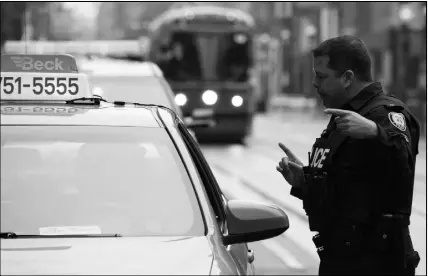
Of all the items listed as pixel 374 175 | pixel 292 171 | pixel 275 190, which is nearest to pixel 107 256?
pixel 292 171

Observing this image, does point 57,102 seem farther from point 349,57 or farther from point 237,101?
point 237,101

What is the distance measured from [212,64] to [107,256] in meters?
24.5

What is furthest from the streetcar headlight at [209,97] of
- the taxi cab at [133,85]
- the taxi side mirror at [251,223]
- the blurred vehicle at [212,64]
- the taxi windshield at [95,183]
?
the taxi side mirror at [251,223]

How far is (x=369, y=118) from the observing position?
4.78 m

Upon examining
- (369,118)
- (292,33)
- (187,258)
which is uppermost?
(369,118)

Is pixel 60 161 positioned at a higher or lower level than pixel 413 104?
higher

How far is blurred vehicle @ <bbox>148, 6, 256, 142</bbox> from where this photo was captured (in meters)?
27.7

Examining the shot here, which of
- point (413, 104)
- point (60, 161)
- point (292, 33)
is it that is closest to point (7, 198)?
point (60, 161)

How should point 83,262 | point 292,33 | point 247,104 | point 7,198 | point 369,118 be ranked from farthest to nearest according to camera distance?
point 292,33
point 247,104
point 369,118
point 7,198
point 83,262

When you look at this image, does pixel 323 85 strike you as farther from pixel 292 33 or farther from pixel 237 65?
pixel 292 33

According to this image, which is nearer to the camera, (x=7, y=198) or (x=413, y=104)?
(x=7, y=198)

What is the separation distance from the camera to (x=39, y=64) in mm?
5602

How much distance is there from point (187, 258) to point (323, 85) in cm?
117

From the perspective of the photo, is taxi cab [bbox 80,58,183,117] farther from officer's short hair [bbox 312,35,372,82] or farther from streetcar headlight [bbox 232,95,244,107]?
streetcar headlight [bbox 232,95,244,107]
